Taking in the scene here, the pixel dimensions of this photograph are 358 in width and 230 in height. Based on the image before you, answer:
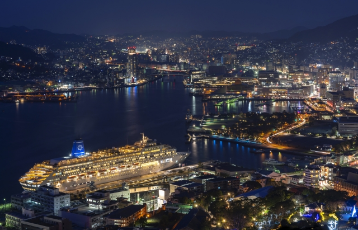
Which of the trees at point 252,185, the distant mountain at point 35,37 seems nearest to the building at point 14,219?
the trees at point 252,185

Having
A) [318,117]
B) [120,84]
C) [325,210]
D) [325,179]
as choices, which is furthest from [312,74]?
[325,210]

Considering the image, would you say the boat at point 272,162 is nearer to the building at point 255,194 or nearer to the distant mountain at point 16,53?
the building at point 255,194

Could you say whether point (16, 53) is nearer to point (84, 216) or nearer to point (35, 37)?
point (35, 37)

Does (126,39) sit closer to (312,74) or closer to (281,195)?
(312,74)

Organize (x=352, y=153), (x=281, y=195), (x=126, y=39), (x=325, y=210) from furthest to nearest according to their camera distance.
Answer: (x=126, y=39) < (x=352, y=153) < (x=281, y=195) < (x=325, y=210)

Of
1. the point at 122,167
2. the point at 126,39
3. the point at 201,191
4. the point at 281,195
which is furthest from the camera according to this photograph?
the point at 126,39

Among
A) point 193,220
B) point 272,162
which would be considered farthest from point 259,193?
point 272,162

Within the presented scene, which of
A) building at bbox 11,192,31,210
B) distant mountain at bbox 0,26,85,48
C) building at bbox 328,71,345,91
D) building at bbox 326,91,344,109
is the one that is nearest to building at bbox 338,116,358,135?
building at bbox 326,91,344,109
